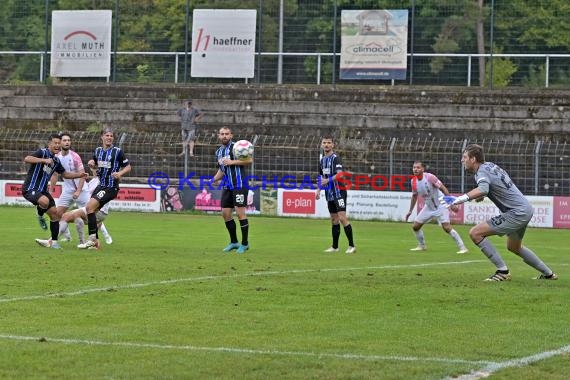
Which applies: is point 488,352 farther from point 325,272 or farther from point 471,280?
point 325,272

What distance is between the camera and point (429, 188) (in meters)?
24.8

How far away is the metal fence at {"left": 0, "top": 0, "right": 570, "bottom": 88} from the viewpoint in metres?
41.8

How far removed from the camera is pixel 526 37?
4188 centimetres

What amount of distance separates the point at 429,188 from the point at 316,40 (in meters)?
20.4

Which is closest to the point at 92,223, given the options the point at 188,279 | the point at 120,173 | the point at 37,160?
the point at 120,173

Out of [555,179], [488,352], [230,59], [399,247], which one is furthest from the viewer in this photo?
[230,59]

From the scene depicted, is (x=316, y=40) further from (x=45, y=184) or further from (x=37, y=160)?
(x=37, y=160)

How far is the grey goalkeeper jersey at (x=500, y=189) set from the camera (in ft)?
47.7

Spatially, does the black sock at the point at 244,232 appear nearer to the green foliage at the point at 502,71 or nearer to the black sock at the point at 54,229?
the black sock at the point at 54,229

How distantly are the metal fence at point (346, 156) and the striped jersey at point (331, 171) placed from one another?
13.3 meters

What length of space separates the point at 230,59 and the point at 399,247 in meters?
21.6

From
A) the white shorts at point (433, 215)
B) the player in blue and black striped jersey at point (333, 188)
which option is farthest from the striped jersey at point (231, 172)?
the white shorts at point (433, 215)

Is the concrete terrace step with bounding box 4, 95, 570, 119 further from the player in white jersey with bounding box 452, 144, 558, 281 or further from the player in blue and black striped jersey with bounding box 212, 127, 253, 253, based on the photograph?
the player in white jersey with bounding box 452, 144, 558, 281

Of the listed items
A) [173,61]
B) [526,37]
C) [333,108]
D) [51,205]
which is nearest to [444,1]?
[526,37]
